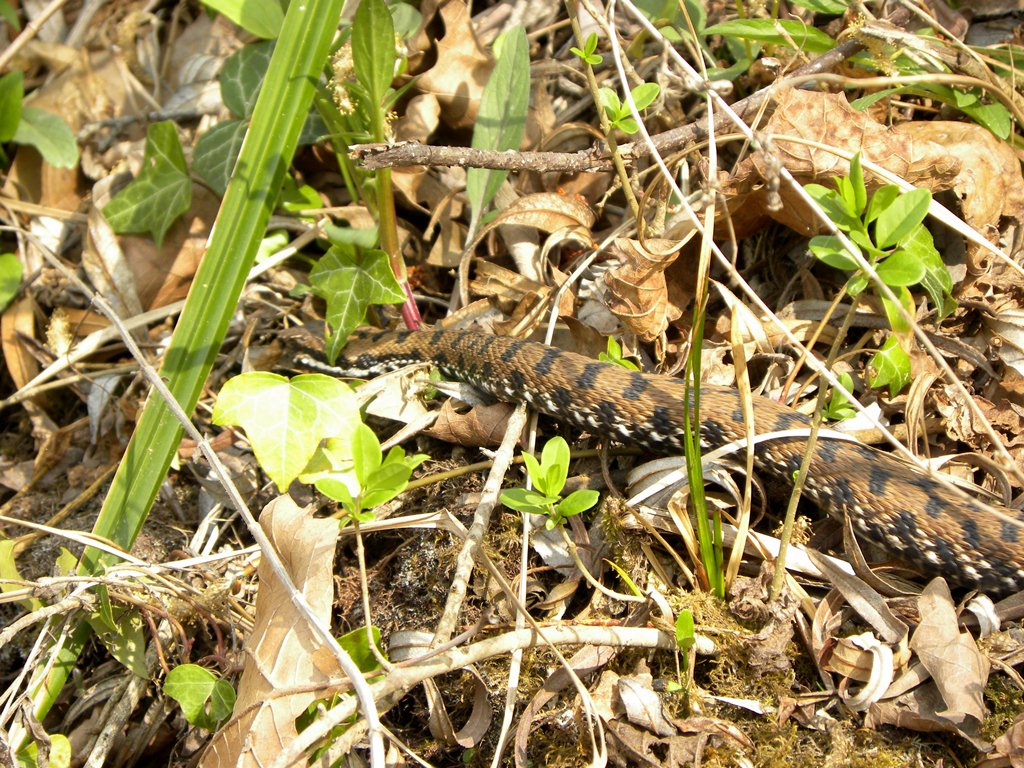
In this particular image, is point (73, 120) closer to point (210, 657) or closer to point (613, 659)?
point (210, 657)

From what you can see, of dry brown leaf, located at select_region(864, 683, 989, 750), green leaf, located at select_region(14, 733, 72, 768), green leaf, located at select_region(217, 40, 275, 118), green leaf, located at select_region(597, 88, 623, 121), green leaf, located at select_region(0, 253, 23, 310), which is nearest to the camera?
dry brown leaf, located at select_region(864, 683, 989, 750)

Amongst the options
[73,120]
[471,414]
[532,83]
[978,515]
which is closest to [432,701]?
[471,414]

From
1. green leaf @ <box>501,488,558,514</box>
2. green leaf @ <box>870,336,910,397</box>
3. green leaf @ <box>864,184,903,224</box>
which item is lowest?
green leaf @ <box>501,488,558,514</box>

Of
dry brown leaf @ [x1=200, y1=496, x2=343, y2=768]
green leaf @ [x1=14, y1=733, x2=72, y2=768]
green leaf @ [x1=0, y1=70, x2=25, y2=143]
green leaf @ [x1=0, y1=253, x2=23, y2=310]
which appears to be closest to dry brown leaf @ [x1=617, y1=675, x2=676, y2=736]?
dry brown leaf @ [x1=200, y1=496, x2=343, y2=768]

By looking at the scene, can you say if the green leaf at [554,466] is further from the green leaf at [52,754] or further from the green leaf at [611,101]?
the green leaf at [52,754]

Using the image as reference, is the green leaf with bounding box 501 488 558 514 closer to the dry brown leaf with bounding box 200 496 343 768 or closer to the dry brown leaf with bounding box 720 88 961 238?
the dry brown leaf with bounding box 200 496 343 768

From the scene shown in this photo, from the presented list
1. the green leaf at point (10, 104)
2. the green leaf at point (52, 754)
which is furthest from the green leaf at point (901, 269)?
the green leaf at point (10, 104)
